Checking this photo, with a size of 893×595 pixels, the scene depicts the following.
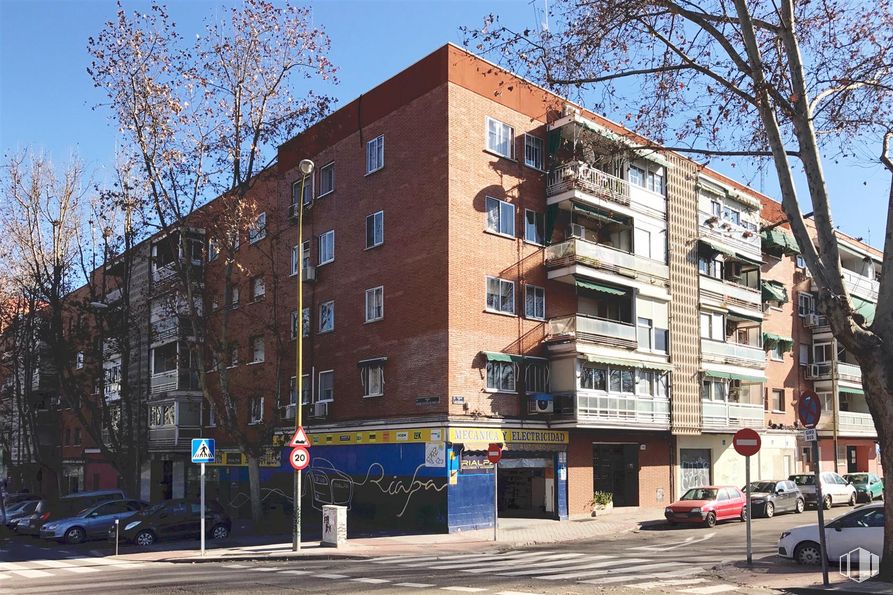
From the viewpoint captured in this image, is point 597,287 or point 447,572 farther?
point 597,287

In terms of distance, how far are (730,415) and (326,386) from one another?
17953 millimetres

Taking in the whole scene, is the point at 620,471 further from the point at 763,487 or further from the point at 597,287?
the point at 597,287

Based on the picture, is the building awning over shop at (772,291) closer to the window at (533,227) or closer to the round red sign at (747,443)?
the window at (533,227)

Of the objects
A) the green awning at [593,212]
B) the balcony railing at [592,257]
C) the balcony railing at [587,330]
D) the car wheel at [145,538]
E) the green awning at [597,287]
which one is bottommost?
the car wheel at [145,538]

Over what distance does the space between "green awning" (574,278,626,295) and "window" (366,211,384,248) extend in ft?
24.4

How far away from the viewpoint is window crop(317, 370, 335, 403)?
32.6m

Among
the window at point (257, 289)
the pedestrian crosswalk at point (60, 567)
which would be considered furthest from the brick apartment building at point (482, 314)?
the pedestrian crosswalk at point (60, 567)

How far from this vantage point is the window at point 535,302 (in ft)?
98.7

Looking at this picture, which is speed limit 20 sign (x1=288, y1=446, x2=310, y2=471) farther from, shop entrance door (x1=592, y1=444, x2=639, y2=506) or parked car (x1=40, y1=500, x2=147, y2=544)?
shop entrance door (x1=592, y1=444, x2=639, y2=506)

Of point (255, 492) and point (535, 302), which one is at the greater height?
point (535, 302)

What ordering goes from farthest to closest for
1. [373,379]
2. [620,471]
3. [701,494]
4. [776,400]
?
[776,400] → [620,471] → [373,379] → [701,494]

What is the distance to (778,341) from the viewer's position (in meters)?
43.8

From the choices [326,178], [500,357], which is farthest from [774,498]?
[326,178]

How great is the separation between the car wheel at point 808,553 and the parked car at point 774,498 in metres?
13.5
